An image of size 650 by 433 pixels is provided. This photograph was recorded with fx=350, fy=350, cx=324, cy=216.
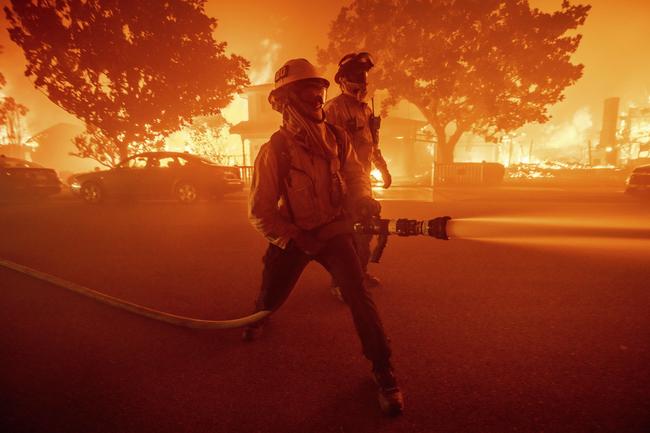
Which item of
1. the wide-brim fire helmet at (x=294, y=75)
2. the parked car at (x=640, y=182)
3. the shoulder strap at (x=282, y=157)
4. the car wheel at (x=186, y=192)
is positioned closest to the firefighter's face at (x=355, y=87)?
the wide-brim fire helmet at (x=294, y=75)

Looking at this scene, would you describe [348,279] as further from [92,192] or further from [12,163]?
[12,163]

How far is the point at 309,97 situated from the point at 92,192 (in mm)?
12913

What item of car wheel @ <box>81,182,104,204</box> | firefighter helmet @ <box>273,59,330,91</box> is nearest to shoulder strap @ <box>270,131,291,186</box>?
firefighter helmet @ <box>273,59,330,91</box>

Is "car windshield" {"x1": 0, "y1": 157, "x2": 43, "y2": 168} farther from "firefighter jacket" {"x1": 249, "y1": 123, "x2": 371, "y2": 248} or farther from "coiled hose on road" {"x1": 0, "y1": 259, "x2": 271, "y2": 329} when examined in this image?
"firefighter jacket" {"x1": 249, "y1": 123, "x2": 371, "y2": 248}

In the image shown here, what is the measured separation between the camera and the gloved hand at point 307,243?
2.27 meters

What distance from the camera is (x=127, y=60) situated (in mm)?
16938

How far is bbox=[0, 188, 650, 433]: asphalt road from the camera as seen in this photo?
205 cm

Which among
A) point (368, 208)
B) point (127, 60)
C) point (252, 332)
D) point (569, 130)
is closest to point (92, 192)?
point (127, 60)

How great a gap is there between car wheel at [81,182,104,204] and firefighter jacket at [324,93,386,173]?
11.9m

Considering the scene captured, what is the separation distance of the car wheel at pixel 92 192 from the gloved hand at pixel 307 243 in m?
12.6

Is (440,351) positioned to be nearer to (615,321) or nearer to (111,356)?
(615,321)

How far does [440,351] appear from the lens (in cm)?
268

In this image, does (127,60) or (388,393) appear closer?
(388,393)

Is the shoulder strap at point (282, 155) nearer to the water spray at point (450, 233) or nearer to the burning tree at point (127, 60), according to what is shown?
the water spray at point (450, 233)
